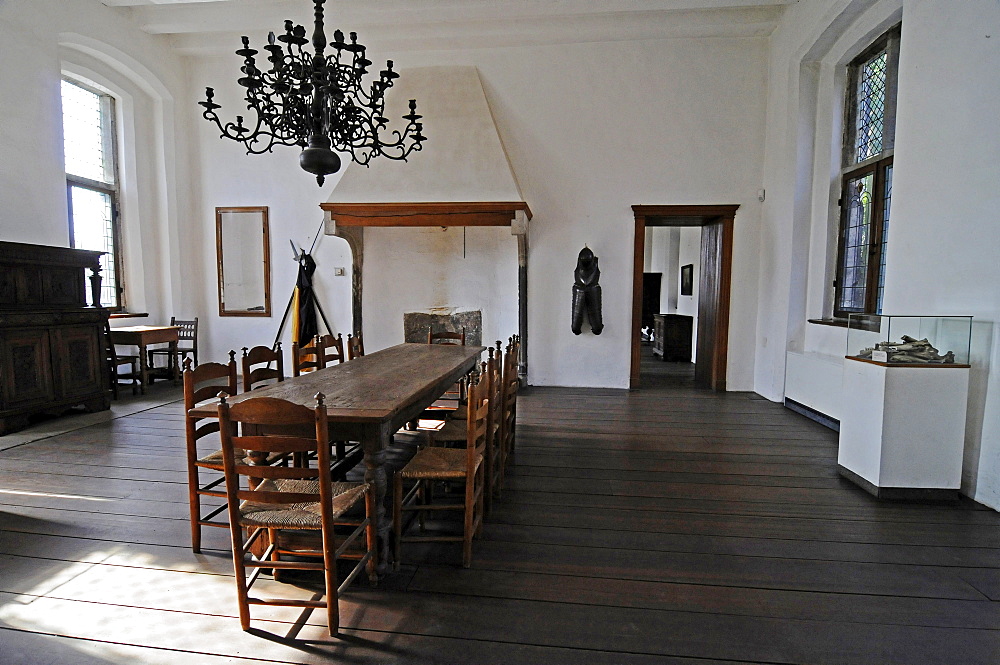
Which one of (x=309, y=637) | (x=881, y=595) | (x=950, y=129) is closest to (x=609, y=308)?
(x=950, y=129)

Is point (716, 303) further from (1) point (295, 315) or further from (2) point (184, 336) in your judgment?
(2) point (184, 336)

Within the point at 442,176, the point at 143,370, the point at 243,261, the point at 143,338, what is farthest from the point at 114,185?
the point at 442,176

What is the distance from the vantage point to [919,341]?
10.0 ft

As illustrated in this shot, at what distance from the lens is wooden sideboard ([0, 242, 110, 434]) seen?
423 cm

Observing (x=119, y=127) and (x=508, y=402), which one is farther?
(x=119, y=127)

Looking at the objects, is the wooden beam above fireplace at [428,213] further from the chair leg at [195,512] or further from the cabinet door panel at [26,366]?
the chair leg at [195,512]

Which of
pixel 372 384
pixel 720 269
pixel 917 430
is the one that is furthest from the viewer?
pixel 720 269

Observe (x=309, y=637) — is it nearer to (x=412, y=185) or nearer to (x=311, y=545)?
(x=311, y=545)

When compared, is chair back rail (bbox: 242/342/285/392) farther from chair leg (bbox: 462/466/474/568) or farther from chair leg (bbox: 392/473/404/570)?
chair leg (bbox: 462/466/474/568)

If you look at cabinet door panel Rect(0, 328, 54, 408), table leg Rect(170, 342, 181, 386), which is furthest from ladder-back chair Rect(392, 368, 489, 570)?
table leg Rect(170, 342, 181, 386)

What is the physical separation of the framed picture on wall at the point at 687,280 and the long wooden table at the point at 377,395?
7.33 metres

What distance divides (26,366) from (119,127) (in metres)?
3.74

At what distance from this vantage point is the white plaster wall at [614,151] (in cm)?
601

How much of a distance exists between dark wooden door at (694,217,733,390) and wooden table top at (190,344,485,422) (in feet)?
12.3
